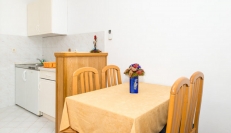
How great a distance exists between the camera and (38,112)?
2.77 metres

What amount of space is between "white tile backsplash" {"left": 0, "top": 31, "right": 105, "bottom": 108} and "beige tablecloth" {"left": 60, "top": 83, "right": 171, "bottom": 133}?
5.48 feet

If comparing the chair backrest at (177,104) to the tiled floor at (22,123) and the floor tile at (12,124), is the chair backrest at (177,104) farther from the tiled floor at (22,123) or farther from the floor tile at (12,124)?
the floor tile at (12,124)

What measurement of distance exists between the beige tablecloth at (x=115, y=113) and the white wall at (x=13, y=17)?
279cm

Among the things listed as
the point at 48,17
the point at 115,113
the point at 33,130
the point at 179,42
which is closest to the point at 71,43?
the point at 48,17

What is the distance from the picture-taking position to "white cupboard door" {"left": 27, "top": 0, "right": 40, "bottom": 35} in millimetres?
3248

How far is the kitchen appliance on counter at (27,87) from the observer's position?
280 centimetres

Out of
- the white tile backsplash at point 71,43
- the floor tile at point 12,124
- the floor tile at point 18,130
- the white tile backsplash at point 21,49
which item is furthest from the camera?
the white tile backsplash at point 21,49

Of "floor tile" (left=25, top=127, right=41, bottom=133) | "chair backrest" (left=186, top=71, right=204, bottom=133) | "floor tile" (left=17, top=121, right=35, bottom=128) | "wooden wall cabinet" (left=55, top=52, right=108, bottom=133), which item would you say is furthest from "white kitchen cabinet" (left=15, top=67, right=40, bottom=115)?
"chair backrest" (left=186, top=71, right=204, bottom=133)

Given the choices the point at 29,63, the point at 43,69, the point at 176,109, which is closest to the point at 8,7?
the point at 29,63

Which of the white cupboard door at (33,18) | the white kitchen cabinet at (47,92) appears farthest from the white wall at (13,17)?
the white kitchen cabinet at (47,92)

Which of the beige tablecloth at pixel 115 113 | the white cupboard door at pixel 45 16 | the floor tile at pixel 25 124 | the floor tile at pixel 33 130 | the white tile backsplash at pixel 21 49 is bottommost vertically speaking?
the floor tile at pixel 33 130

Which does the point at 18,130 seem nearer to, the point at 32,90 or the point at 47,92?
the point at 47,92

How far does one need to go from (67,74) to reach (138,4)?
1.29m

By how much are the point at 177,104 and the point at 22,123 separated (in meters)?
2.48
